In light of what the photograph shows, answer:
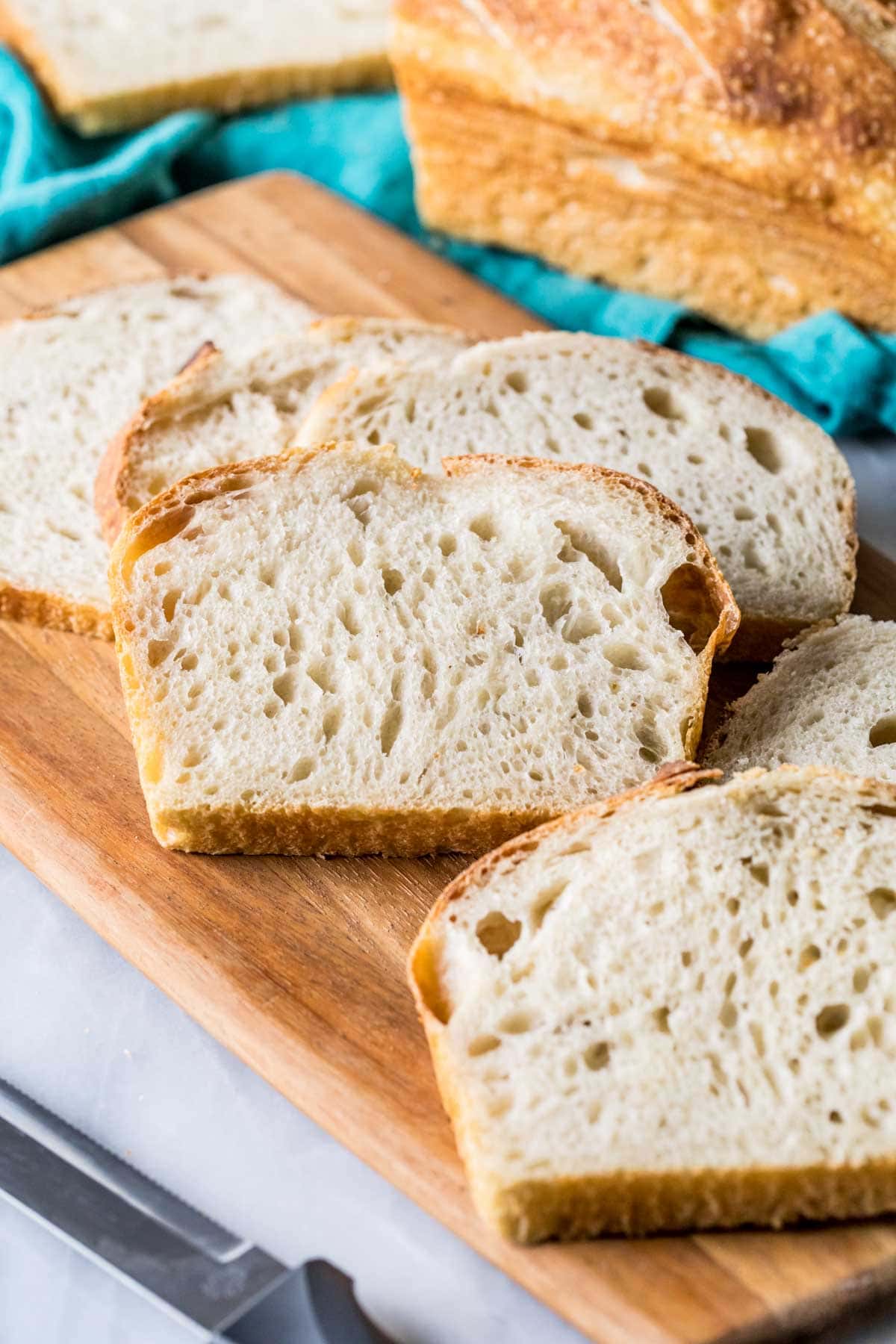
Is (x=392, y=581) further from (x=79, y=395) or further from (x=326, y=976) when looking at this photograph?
(x=79, y=395)

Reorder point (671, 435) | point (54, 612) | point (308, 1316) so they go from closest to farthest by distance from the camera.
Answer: point (308, 1316) < point (54, 612) < point (671, 435)

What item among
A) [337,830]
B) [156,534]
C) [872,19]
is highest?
[872,19]

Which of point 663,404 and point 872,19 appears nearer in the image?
point 663,404

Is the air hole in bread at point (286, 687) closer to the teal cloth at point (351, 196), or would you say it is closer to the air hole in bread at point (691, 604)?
the air hole in bread at point (691, 604)

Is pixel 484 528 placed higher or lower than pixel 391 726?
higher

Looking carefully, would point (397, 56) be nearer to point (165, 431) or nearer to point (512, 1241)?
point (165, 431)

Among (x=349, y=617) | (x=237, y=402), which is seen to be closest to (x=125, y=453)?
(x=237, y=402)

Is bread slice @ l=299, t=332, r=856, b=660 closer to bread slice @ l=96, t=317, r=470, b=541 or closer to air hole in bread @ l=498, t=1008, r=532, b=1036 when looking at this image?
bread slice @ l=96, t=317, r=470, b=541

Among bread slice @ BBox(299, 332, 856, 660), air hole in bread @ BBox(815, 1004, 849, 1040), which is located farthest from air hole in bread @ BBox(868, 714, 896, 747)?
air hole in bread @ BBox(815, 1004, 849, 1040)
